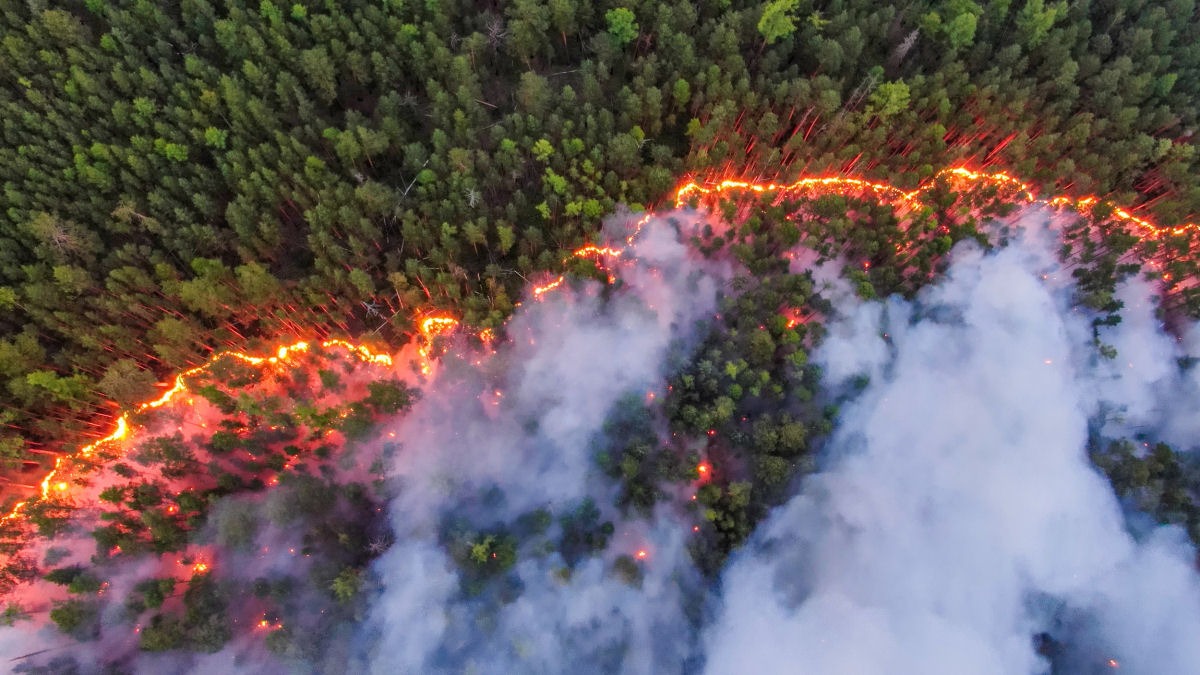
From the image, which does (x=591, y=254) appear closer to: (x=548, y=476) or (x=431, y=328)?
(x=431, y=328)

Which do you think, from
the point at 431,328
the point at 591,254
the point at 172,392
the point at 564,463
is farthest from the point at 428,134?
the point at 564,463

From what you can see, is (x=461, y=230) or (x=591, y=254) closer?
(x=591, y=254)

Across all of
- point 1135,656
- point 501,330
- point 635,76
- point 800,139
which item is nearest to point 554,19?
point 635,76

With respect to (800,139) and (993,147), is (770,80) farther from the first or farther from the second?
(993,147)

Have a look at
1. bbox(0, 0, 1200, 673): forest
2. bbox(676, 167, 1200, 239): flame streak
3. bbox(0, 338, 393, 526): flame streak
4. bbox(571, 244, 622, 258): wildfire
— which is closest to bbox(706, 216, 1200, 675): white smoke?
bbox(0, 0, 1200, 673): forest

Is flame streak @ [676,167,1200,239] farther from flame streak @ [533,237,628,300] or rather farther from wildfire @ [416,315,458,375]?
wildfire @ [416,315,458,375]

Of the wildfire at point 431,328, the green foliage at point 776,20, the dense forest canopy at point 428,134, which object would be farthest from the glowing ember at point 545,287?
the green foliage at point 776,20

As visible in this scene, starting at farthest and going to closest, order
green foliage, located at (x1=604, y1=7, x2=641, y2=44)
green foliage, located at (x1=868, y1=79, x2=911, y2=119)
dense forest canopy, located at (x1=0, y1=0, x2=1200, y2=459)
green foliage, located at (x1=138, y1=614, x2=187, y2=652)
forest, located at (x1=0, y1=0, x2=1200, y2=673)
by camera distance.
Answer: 1. green foliage, located at (x1=604, y1=7, x2=641, y2=44)
2. green foliage, located at (x1=868, y1=79, x2=911, y2=119)
3. dense forest canopy, located at (x1=0, y1=0, x2=1200, y2=459)
4. forest, located at (x1=0, y1=0, x2=1200, y2=673)
5. green foliage, located at (x1=138, y1=614, x2=187, y2=652)
